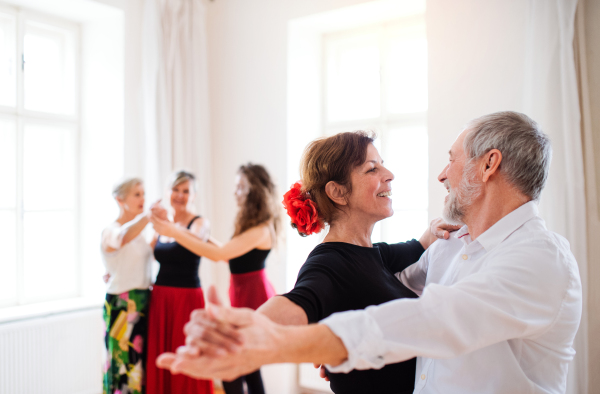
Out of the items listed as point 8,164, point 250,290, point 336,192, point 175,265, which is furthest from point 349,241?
point 8,164

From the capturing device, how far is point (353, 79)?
13.0 feet

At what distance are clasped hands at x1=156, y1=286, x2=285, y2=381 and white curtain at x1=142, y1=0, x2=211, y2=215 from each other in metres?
3.10

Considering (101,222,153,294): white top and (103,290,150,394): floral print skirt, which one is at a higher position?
(101,222,153,294): white top

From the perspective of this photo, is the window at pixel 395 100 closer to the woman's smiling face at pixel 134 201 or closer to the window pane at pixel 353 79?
the window pane at pixel 353 79

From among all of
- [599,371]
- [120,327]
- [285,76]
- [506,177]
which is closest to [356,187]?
[506,177]

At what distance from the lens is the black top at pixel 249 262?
3.07m

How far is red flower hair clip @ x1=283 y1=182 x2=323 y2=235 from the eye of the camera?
151 centimetres

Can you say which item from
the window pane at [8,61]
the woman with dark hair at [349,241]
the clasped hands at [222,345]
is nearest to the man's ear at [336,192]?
the woman with dark hair at [349,241]

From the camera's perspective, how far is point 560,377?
1109 mm

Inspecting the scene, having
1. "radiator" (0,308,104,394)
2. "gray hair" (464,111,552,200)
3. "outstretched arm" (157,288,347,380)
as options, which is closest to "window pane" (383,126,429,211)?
"gray hair" (464,111,552,200)

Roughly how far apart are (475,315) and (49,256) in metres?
3.84


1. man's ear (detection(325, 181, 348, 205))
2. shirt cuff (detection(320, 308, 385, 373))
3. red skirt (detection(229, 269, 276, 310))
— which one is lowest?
red skirt (detection(229, 269, 276, 310))

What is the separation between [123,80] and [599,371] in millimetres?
3763

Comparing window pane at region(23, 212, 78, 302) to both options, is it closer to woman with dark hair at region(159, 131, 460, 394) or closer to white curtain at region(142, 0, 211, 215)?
white curtain at region(142, 0, 211, 215)
